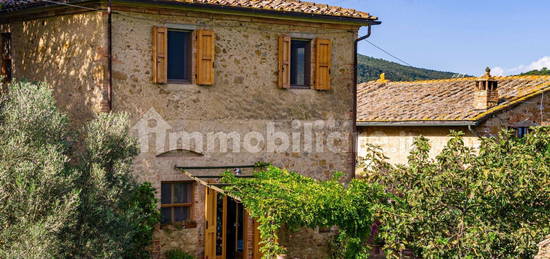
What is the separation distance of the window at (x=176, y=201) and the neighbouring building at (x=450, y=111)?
791 cm

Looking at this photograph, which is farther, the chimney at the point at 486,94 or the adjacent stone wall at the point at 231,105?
the chimney at the point at 486,94

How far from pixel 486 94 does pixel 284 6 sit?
674 centimetres

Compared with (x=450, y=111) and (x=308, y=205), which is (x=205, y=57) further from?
(x=450, y=111)

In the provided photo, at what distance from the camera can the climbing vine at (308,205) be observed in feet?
39.8

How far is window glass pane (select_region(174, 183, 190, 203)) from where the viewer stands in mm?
14422

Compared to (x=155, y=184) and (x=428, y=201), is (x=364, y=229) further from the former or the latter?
(x=155, y=184)

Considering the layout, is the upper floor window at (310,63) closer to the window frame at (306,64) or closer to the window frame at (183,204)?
the window frame at (306,64)

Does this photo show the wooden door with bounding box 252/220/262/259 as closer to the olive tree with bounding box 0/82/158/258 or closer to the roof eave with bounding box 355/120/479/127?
the olive tree with bounding box 0/82/158/258

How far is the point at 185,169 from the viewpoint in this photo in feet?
46.9

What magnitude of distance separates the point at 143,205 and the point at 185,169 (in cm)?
106

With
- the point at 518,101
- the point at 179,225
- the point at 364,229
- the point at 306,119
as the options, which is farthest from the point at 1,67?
the point at 518,101

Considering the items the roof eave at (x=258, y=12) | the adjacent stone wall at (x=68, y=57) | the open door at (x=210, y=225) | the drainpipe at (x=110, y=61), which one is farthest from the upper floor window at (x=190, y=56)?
the open door at (x=210, y=225)

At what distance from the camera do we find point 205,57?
14.4m

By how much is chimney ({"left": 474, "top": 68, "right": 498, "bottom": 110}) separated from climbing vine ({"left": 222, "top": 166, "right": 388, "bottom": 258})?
278 inches
